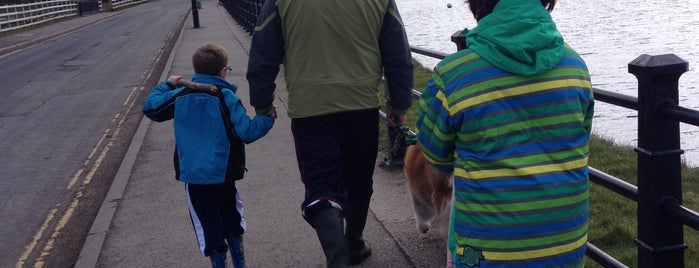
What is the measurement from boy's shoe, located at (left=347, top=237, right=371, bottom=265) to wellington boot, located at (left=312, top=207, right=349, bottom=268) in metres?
0.91

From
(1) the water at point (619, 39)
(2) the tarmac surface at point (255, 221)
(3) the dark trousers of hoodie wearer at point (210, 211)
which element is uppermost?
(3) the dark trousers of hoodie wearer at point (210, 211)

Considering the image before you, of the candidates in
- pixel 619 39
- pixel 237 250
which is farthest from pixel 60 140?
pixel 619 39

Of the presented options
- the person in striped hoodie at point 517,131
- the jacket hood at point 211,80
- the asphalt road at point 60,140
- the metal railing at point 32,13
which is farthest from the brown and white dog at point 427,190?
the metal railing at point 32,13

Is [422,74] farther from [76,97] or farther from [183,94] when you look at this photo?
[183,94]

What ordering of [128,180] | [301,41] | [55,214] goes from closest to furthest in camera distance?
1. [301,41]
2. [55,214]
3. [128,180]

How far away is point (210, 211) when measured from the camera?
397cm

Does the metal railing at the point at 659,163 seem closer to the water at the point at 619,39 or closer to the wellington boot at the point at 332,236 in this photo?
the wellington boot at the point at 332,236

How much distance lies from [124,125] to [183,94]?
697 cm

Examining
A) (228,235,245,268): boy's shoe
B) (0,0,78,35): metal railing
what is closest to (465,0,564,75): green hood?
(228,235,245,268): boy's shoe

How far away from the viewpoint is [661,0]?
30.7 m

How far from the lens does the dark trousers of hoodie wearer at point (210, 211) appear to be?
3943mm

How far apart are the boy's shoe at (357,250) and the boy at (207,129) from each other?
2.57ft

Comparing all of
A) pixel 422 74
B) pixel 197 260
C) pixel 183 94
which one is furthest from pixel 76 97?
pixel 183 94

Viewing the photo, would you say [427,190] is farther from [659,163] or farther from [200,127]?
[659,163]
